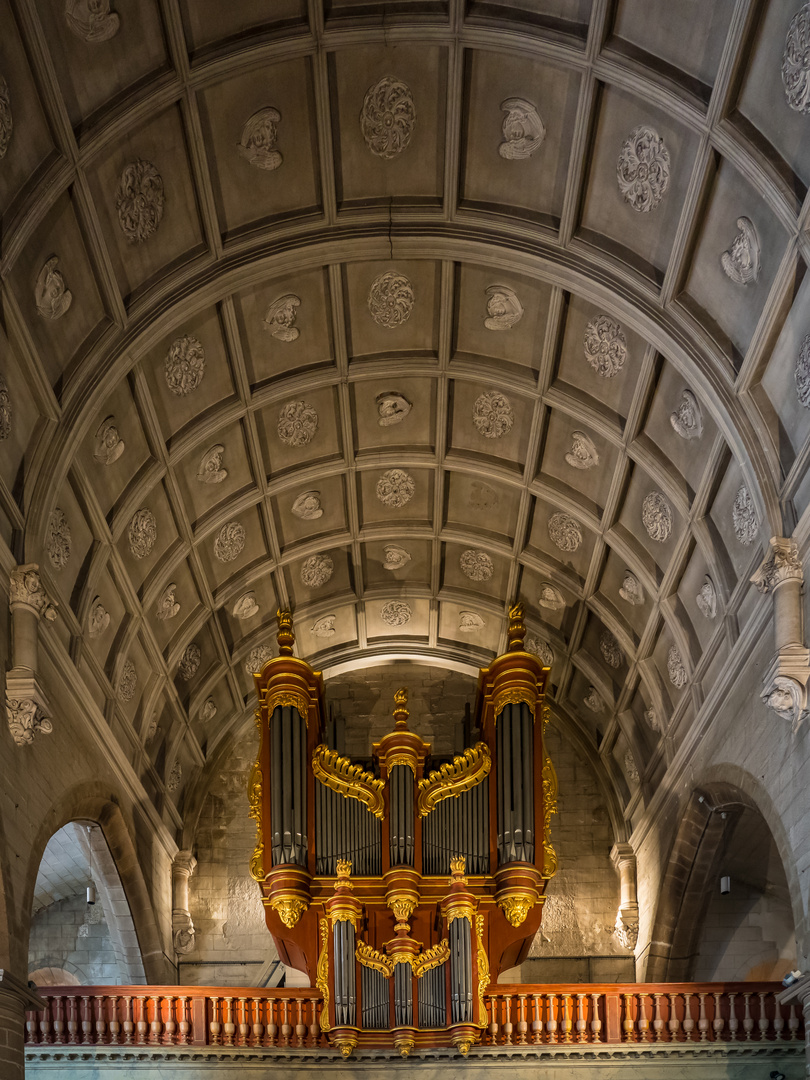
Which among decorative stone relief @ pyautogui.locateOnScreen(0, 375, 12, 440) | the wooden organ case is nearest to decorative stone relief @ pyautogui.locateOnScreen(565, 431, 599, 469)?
the wooden organ case

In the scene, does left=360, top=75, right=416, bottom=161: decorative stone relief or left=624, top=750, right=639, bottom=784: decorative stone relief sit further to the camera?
left=624, top=750, right=639, bottom=784: decorative stone relief

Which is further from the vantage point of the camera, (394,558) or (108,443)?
(394,558)

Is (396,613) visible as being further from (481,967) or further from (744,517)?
(744,517)

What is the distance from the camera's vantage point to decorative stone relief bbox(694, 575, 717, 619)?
18391 mm

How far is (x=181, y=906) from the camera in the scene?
24703mm

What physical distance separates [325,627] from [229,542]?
485 centimetres

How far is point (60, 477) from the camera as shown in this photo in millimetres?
16281

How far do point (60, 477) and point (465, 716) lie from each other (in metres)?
12.8

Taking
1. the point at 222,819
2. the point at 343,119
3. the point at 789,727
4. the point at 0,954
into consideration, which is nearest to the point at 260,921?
the point at 222,819

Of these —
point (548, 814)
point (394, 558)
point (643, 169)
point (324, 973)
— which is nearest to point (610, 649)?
point (548, 814)

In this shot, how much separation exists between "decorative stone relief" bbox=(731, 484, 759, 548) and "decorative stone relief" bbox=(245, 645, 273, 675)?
39.1 ft

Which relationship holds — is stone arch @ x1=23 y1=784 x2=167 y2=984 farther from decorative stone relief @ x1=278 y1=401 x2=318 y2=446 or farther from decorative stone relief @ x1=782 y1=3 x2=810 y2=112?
decorative stone relief @ x1=782 y1=3 x2=810 y2=112

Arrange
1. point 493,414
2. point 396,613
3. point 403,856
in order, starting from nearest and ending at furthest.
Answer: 1. point 403,856
2. point 493,414
3. point 396,613

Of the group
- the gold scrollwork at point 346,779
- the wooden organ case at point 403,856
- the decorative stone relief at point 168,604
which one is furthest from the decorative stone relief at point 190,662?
the gold scrollwork at point 346,779
